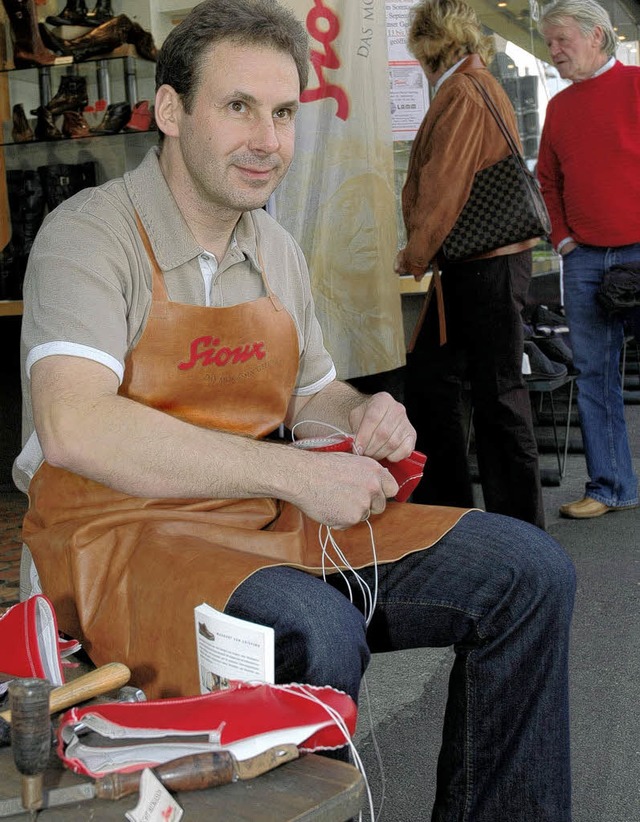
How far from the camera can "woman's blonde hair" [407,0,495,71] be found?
4.45 metres

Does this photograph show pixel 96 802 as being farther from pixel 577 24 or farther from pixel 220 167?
pixel 577 24

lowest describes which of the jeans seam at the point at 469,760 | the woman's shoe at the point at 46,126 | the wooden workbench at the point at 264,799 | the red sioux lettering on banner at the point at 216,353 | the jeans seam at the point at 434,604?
the jeans seam at the point at 469,760

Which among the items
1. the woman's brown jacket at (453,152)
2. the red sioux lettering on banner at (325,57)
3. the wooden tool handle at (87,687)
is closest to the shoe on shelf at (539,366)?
the woman's brown jacket at (453,152)

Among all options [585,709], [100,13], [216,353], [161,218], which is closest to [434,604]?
[216,353]

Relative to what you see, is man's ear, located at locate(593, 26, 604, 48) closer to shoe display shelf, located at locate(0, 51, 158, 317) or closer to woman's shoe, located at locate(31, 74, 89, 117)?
shoe display shelf, located at locate(0, 51, 158, 317)

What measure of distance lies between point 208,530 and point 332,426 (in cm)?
44

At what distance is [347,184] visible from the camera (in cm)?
432

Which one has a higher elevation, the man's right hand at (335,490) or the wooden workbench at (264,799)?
the man's right hand at (335,490)

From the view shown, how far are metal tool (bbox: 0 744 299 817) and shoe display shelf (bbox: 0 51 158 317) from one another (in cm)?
425

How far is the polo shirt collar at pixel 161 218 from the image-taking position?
211 cm

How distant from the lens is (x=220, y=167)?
216 cm

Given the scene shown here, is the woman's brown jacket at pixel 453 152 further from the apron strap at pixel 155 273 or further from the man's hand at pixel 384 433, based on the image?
the apron strap at pixel 155 273

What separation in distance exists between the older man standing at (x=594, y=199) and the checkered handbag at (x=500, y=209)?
787mm

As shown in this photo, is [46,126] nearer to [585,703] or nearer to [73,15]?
[73,15]
